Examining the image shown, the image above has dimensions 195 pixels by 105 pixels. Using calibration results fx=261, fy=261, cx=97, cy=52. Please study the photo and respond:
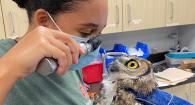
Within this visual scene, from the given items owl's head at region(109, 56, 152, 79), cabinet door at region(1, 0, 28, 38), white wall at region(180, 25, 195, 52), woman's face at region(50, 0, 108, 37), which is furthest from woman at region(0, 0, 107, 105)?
white wall at region(180, 25, 195, 52)

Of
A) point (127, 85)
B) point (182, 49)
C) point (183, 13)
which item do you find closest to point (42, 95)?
point (127, 85)

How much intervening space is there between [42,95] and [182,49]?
250 centimetres

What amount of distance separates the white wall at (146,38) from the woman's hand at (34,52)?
213 cm

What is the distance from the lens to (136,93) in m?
1.40

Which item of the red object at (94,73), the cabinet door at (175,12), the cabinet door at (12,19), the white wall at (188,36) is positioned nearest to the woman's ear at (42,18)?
the cabinet door at (12,19)

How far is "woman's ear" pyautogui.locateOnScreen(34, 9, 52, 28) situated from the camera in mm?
665

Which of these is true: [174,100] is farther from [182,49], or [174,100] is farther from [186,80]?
[182,49]

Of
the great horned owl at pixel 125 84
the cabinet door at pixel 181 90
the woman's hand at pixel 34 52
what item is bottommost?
the cabinet door at pixel 181 90

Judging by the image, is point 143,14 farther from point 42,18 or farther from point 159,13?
point 42,18

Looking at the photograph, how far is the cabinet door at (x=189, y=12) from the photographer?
2.61 metres

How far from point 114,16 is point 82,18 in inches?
61.6

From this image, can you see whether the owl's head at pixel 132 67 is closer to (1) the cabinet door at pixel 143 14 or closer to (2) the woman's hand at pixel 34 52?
(1) the cabinet door at pixel 143 14

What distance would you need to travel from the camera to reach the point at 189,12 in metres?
2.64

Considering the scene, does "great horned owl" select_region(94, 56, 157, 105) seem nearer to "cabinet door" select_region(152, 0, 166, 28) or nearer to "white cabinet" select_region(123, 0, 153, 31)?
"white cabinet" select_region(123, 0, 153, 31)
